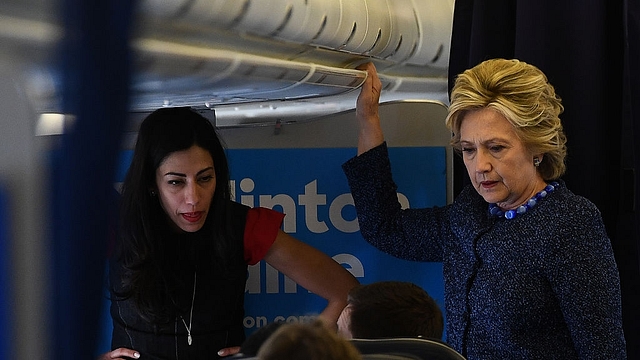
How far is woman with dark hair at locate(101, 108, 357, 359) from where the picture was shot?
1.38m

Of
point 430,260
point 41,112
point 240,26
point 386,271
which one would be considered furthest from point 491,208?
point 41,112

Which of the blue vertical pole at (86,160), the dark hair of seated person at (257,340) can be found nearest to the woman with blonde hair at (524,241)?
the dark hair of seated person at (257,340)

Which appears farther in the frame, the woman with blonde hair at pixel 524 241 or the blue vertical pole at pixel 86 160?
the woman with blonde hair at pixel 524 241

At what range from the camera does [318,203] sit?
5.35 ft

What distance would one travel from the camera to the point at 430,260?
1.51m

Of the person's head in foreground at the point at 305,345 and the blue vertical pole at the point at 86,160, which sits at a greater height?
the blue vertical pole at the point at 86,160

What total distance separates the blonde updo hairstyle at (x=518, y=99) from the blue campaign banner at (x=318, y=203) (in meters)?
0.42

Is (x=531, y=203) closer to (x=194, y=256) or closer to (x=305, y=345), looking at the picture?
(x=194, y=256)

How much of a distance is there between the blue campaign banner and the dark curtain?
0.94 ft

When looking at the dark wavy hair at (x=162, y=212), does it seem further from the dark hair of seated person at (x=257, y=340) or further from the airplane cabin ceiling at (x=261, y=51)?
the dark hair of seated person at (x=257, y=340)

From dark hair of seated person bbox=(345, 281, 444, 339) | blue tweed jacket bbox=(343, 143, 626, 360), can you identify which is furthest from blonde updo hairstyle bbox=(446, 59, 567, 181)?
dark hair of seated person bbox=(345, 281, 444, 339)

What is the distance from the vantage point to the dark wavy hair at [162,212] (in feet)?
4.47

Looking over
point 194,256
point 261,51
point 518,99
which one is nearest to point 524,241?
point 518,99

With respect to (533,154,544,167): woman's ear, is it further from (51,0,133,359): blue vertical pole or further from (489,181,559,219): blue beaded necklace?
(51,0,133,359): blue vertical pole
